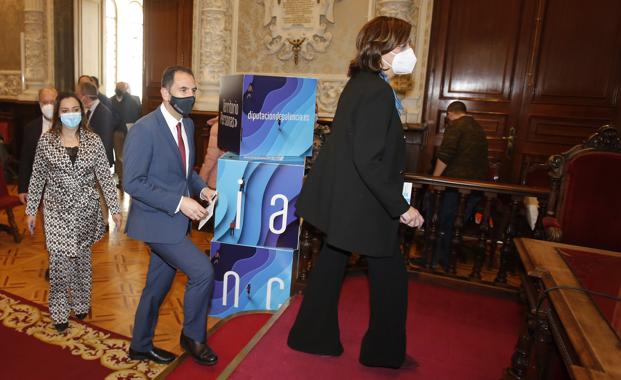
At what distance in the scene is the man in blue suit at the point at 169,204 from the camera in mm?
2264

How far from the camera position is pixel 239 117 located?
10.2 feet

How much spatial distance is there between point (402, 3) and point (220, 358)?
16.1 feet

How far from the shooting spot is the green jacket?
4.28 meters

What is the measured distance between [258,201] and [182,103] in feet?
3.10

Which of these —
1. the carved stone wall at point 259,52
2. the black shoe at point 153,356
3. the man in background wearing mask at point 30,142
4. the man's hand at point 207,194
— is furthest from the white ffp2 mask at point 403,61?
the carved stone wall at point 259,52

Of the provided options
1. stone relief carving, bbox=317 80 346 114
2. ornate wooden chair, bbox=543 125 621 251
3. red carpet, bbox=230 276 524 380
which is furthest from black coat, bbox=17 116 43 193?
stone relief carving, bbox=317 80 346 114

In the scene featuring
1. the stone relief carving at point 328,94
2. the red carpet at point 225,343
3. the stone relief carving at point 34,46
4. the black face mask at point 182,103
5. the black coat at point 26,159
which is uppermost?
the stone relief carving at point 34,46

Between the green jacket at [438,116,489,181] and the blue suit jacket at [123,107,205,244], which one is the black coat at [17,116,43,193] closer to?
the blue suit jacket at [123,107,205,244]

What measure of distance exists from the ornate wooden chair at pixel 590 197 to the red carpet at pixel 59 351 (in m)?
2.74

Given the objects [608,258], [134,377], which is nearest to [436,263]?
[608,258]

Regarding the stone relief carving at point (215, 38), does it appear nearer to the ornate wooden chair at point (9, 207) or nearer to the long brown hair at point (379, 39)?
the ornate wooden chair at point (9, 207)

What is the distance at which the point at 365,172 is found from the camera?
1824mm

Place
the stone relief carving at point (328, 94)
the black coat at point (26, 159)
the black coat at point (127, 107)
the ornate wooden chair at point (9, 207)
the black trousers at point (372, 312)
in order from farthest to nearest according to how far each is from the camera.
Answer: the black coat at point (127, 107)
the stone relief carving at point (328, 94)
the ornate wooden chair at point (9, 207)
the black coat at point (26, 159)
the black trousers at point (372, 312)

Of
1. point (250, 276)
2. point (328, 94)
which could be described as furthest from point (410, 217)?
point (328, 94)
